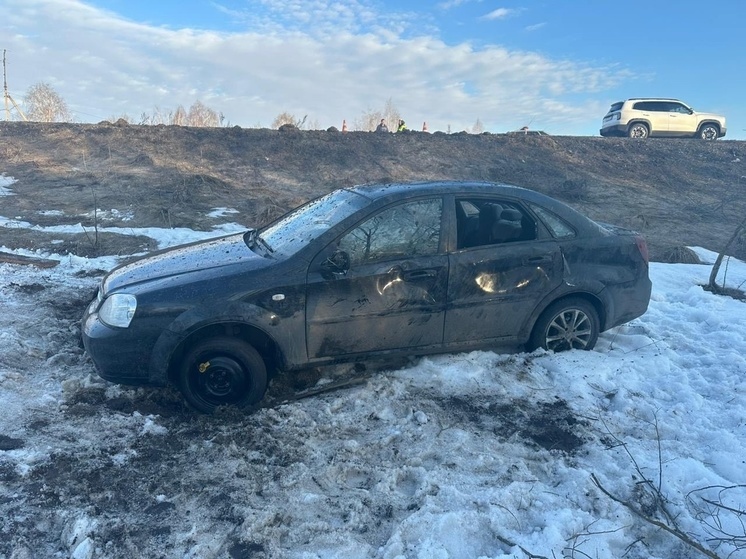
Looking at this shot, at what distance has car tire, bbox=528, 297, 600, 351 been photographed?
463 cm


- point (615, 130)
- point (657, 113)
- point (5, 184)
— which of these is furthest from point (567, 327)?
point (657, 113)

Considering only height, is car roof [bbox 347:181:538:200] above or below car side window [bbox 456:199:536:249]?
above

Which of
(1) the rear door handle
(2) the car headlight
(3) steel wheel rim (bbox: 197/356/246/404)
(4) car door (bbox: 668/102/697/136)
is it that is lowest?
(3) steel wheel rim (bbox: 197/356/246/404)

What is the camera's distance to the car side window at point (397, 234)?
13.3ft

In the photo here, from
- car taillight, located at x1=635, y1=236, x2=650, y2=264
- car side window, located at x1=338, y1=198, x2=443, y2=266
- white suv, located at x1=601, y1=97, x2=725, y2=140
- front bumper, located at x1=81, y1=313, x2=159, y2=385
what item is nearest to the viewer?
front bumper, located at x1=81, y1=313, x2=159, y2=385

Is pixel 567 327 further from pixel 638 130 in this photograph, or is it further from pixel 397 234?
pixel 638 130

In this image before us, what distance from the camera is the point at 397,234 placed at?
4.18 metres

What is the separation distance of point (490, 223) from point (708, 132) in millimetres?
23290

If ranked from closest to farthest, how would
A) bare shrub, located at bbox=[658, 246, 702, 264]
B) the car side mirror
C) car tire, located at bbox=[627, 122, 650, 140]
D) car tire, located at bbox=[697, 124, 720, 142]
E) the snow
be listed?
the snow
the car side mirror
bare shrub, located at bbox=[658, 246, 702, 264]
car tire, located at bbox=[627, 122, 650, 140]
car tire, located at bbox=[697, 124, 720, 142]

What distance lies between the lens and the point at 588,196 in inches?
657

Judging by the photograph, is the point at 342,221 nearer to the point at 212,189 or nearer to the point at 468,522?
the point at 468,522

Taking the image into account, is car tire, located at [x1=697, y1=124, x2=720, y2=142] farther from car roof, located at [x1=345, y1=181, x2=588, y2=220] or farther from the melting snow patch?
the melting snow patch

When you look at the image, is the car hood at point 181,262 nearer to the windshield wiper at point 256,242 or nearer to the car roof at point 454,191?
the windshield wiper at point 256,242

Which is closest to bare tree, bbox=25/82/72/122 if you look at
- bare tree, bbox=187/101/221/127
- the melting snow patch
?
bare tree, bbox=187/101/221/127
